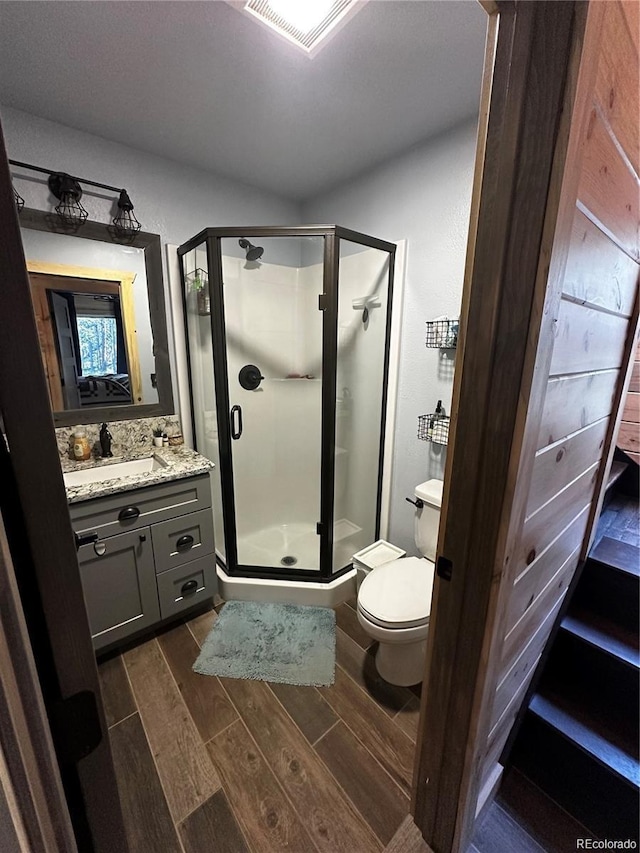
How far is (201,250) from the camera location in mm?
1947

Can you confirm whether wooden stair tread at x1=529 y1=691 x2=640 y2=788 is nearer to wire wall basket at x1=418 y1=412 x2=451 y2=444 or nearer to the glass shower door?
wire wall basket at x1=418 y1=412 x2=451 y2=444

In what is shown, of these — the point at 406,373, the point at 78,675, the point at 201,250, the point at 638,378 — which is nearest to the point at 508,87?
the point at 78,675

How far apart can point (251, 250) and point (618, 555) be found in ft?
7.91

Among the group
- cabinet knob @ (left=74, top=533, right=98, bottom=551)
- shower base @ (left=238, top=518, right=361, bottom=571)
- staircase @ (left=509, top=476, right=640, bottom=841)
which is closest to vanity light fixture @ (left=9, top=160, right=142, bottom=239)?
cabinet knob @ (left=74, top=533, right=98, bottom=551)

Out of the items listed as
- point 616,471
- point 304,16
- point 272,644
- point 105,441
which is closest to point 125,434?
point 105,441

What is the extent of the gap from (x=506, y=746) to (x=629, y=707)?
0.45 m

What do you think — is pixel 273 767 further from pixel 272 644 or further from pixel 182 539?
pixel 182 539

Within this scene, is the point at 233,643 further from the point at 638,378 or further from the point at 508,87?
the point at 638,378

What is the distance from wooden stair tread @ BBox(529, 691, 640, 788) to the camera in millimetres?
1084

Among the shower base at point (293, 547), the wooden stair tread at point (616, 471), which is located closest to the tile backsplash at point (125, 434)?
the shower base at point (293, 547)

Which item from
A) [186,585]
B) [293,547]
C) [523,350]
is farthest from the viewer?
[293,547]

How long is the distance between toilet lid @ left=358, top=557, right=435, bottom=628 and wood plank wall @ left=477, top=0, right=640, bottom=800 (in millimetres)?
424

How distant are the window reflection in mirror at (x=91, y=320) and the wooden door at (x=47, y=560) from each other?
1708 millimetres

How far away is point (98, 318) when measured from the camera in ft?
6.25
